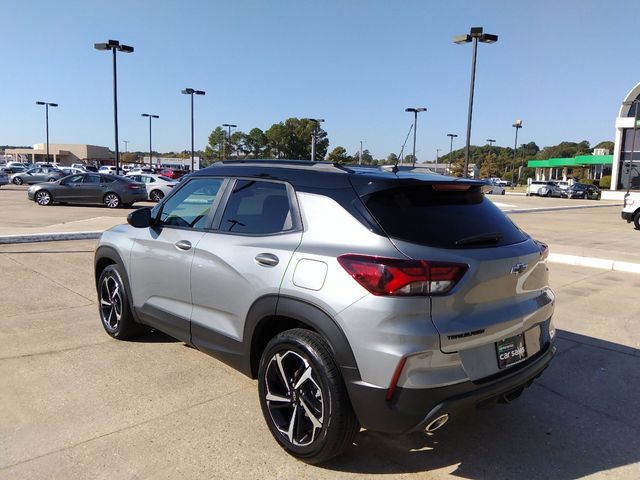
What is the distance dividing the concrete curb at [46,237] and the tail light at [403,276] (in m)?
9.00

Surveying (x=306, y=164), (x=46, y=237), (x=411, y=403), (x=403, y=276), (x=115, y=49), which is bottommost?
(x=46, y=237)

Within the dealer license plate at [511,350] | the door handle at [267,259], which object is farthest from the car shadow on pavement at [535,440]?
the door handle at [267,259]

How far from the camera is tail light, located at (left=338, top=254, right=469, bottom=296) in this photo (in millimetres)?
2473

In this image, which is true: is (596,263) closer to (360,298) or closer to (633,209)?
(360,298)

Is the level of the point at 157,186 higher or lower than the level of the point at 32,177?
higher

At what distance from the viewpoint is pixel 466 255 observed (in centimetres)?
266

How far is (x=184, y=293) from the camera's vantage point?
3684mm

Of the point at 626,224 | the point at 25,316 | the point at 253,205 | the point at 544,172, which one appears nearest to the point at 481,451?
the point at 253,205

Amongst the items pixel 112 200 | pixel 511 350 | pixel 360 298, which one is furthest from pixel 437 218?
pixel 112 200

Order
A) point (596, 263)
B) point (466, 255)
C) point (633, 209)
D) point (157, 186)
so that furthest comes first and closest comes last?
point (157, 186) < point (633, 209) < point (596, 263) < point (466, 255)

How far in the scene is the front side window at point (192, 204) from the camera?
374 cm

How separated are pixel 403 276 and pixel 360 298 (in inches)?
9.5

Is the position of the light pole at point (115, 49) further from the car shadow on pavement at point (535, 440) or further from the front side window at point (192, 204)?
the car shadow on pavement at point (535, 440)

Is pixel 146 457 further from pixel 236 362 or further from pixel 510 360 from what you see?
pixel 510 360
